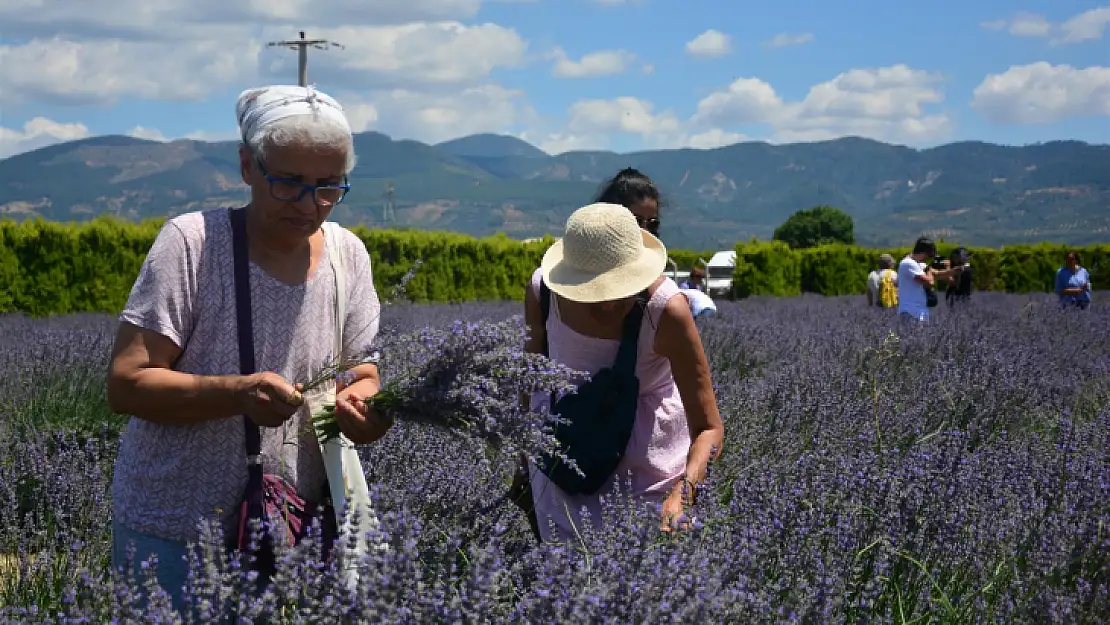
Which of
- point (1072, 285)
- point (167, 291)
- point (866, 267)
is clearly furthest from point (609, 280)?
point (866, 267)

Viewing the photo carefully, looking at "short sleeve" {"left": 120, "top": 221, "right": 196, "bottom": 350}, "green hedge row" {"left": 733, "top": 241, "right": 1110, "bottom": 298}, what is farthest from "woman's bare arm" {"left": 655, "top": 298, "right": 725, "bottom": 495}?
"green hedge row" {"left": 733, "top": 241, "right": 1110, "bottom": 298}

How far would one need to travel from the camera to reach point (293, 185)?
71.1 inches

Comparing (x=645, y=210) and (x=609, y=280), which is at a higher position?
(x=645, y=210)

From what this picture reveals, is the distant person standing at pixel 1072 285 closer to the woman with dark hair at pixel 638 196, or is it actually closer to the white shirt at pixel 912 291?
the white shirt at pixel 912 291

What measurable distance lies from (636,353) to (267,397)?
1.00 meters

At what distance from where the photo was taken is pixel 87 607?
4.94 ft

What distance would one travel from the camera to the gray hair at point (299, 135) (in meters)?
1.79

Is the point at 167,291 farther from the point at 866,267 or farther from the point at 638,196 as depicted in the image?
the point at 866,267

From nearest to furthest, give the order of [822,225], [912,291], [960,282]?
[912,291] < [960,282] < [822,225]

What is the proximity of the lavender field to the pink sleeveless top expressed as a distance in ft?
0.36

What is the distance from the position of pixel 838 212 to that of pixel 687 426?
3867 inches

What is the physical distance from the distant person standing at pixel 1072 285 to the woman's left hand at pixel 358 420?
1207 centimetres

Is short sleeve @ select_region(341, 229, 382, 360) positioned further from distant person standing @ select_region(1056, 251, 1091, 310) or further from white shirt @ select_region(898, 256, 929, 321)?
distant person standing @ select_region(1056, 251, 1091, 310)

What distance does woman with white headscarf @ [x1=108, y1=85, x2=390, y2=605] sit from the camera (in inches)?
69.4
